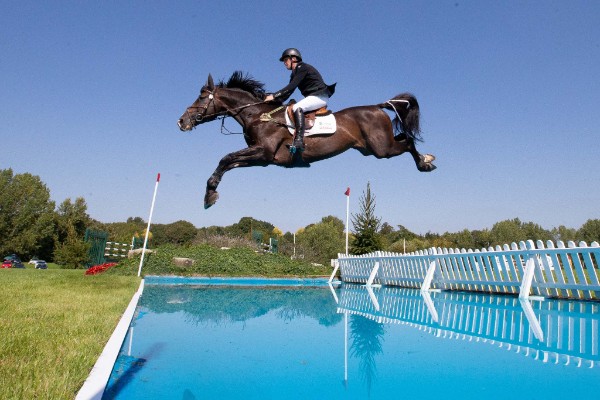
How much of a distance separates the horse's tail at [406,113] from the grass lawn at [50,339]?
3.26m

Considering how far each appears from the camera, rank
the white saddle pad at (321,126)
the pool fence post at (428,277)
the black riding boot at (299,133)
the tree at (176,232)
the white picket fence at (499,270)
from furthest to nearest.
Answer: the tree at (176,232)
the pool fence post at (428,277)
the white picket fence at (499,270)
the white saddle pad at (321,126)
the black riding boot at (299,133)

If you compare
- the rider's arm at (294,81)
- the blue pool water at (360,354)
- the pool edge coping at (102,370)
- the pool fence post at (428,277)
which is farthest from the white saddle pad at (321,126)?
the pool fence post at (428,277)

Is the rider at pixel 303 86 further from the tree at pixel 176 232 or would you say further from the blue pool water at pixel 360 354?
the tree at pixel 176 232

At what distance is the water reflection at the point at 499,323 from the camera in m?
4.02

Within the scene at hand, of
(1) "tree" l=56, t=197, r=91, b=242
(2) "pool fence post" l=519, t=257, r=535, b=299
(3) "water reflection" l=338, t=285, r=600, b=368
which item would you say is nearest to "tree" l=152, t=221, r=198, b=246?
(1) "tree" l=56, t=197, r=91, b=242

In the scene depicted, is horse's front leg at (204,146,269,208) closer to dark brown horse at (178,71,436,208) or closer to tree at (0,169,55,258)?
dark brown horse at (178,71,436,208)

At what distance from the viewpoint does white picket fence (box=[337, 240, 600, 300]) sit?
7902 mm

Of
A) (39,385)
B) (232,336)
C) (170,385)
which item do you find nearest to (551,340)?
(232,336)

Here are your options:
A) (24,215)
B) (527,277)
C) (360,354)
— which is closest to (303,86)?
(360,354)

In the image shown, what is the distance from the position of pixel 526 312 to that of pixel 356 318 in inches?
101

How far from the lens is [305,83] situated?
13.3 ft

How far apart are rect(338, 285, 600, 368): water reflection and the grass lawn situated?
6.84 ft

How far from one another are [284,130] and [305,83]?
0.49 m

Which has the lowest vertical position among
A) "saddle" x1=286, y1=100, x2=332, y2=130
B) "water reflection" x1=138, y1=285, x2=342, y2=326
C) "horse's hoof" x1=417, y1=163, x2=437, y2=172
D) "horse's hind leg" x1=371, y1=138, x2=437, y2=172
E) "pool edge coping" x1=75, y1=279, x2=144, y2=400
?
"pool edge coping" x1=75, y1=279, x2=144, y2=400
